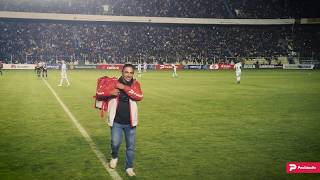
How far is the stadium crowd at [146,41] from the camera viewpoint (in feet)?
204

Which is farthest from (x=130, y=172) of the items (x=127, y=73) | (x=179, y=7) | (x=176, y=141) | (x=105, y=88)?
→ (x=179, y=7)

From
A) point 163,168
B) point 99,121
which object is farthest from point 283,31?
point 163,168

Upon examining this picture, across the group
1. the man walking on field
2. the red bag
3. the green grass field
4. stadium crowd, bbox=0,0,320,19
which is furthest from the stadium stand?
the red bag

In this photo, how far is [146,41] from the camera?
2665 inches

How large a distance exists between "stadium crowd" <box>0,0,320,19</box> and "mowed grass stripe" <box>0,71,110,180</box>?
53.1 m

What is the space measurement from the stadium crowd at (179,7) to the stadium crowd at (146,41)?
85.9 inches

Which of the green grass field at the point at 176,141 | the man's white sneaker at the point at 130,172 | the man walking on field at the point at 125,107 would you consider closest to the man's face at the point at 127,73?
the man walking on field at the point at 125,107

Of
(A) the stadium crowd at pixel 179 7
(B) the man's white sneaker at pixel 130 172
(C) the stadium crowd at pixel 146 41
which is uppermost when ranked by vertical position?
(A) the stadium crowd at pixel 179 7

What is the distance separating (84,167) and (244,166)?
3.04 metres

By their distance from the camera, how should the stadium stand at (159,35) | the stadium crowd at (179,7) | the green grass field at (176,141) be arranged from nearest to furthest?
the green grass field at (176,141) < the stadium stand at (159,35) < the stadium crowd at (179,7)

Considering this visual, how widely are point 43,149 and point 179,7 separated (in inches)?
2556

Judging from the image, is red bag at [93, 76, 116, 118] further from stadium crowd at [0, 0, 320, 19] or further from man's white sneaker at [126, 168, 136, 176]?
stadium crowd at [0, 0, 320, 19]

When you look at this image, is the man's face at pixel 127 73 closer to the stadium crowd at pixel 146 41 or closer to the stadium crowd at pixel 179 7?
the stadium crowd at pixel 146 41

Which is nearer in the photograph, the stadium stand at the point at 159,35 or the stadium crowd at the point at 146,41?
the stadium crowd at the point at 146,41
